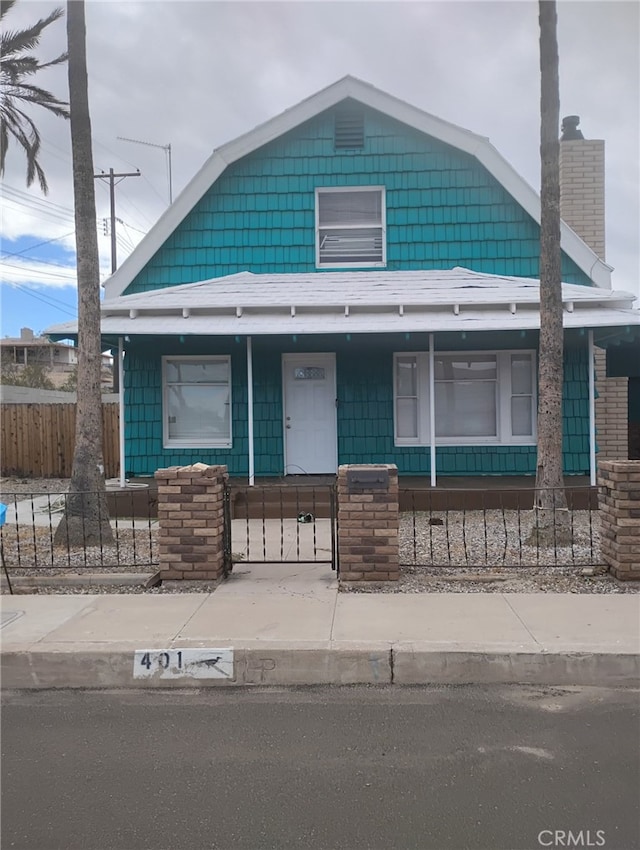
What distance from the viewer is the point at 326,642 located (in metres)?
4.71

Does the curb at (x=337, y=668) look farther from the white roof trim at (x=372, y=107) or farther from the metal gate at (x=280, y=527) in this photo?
the white roof trim at (x=372, y=107)

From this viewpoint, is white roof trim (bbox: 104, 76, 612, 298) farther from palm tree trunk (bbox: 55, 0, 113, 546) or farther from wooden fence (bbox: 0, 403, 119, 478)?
wooden fence (bbox: 0, 403, 119, 478)

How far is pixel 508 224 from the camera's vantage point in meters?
12.0

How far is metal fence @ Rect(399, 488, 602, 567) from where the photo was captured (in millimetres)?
6926

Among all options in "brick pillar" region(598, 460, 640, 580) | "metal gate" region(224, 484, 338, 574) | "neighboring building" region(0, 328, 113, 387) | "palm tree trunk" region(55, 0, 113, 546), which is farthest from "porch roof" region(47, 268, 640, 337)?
"neighboring building" region(0, 328, 113, 387)

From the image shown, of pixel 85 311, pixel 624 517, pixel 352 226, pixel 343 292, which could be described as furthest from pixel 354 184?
pixel 624 517

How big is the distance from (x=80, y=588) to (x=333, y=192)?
872 cm

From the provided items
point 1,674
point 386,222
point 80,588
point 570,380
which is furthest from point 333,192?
point 1,674

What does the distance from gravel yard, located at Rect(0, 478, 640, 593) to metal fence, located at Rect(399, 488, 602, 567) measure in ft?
0.04

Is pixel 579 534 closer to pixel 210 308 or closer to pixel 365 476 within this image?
pixel 365 476

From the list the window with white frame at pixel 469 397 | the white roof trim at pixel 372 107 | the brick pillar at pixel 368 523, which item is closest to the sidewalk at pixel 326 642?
the brick pillar at pixel 368 523

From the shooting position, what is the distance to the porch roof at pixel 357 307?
9.88 meters

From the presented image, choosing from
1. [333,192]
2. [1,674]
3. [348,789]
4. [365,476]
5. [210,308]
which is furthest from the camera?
[333,192]

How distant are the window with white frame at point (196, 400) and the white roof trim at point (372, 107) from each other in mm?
2143
